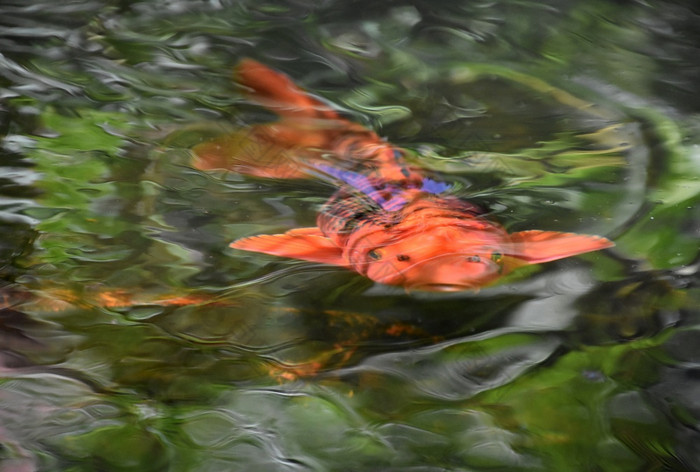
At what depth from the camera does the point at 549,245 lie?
2029 millimetres

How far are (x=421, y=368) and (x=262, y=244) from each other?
58cm

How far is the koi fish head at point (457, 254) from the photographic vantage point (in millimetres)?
1937

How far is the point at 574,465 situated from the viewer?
5.10 ft

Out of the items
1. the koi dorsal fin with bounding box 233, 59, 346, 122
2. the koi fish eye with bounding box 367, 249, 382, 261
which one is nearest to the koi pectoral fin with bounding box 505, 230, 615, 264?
the koi fish eye with bounding box 367, 249, 382, 261

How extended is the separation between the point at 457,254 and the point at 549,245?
0.26 metres

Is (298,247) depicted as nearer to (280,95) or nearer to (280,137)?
(280,137)

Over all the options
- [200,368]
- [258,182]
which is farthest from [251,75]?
[200,368]

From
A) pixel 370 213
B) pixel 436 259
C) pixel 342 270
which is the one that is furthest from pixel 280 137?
pixel 436 259

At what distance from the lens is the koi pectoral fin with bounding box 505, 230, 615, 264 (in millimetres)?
2004

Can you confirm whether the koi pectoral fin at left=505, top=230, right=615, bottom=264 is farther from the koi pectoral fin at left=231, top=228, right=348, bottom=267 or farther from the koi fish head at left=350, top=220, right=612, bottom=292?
the koi pectoral fin at left=231, top=228, right=348, bottom=267

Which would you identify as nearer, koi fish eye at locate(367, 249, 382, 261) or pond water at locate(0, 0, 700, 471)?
pond water at locate(0, 0, 700, 471)

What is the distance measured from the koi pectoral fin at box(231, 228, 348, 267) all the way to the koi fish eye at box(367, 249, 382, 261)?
8cm

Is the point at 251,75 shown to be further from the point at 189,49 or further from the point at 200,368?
the point at 200,368

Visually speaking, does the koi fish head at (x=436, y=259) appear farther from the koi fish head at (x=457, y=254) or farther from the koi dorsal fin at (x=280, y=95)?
the koi dorsal fin at (x=280, y=95)
